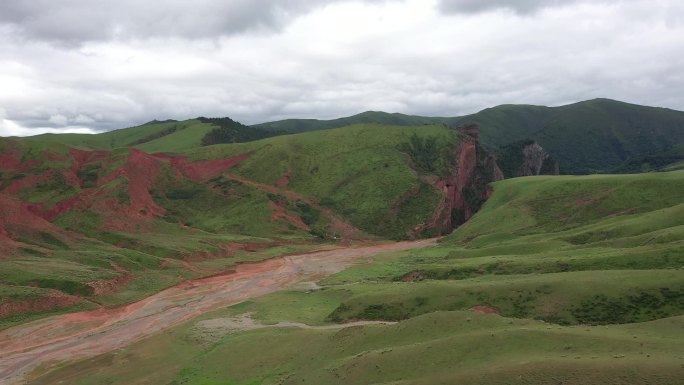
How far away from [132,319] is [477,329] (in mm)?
40470

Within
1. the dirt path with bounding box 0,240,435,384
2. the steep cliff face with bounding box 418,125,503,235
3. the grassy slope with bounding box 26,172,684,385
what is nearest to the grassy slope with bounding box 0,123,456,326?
the dirt path with bounding box 0,240,435,384

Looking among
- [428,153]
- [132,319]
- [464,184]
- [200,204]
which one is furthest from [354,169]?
[132,319]

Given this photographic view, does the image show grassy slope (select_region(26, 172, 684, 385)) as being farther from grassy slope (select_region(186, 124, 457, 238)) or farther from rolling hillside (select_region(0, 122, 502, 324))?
grassy slope (select_region(186, 124, 457, 238))

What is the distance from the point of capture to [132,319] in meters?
56.7

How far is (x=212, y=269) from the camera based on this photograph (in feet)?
264

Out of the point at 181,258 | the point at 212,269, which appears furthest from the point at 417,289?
the point at 181,258

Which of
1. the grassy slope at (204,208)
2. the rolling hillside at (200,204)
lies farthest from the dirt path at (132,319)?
the grassy slope at (204,208)

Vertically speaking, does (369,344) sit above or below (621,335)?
below

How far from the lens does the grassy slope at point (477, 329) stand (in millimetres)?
24469

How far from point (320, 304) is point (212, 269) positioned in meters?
30.2

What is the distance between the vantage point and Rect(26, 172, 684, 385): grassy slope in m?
24.5

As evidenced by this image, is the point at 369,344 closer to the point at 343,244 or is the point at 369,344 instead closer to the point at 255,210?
the point at 343,244

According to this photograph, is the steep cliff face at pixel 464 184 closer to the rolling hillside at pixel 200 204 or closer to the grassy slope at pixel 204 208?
the rolling hillside at pixel 200 204

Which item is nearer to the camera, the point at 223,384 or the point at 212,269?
the point at 223,384
